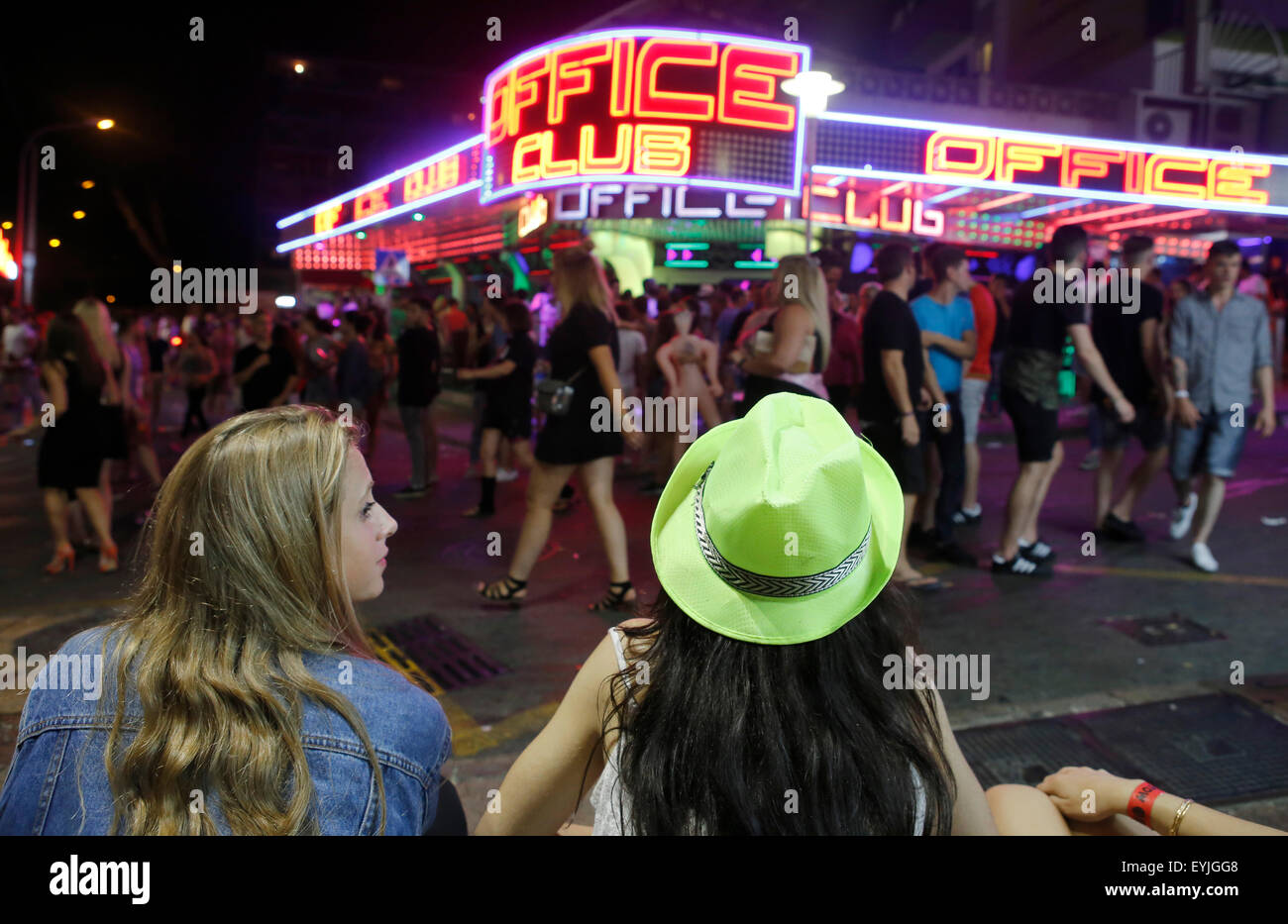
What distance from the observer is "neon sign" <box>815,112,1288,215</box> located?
45.3 ft

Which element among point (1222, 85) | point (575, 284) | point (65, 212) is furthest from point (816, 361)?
point (65, 212)

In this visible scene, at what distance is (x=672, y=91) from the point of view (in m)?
12.2

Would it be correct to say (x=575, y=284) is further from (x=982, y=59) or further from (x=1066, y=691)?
(x=982, y=59)

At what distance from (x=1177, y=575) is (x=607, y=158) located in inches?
334

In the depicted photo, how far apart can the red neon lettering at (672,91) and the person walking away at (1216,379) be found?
299 inches

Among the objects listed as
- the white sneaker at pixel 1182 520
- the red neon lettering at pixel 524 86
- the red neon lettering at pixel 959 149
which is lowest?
the white sneaker at pixel 1182 520

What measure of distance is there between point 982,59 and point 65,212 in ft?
155

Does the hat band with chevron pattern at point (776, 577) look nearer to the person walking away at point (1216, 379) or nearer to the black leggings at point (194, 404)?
the person walking away at point (1216, 379)

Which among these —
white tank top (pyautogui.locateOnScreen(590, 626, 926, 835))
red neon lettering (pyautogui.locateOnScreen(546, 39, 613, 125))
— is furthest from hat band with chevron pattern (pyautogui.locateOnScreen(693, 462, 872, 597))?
red neon lettering (pyautogui.locateOnScreen(546, 39, 613, 125))

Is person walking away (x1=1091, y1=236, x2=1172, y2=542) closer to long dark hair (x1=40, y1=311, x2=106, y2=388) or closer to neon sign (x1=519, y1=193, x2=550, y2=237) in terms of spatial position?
long dark hair (x1=40, y1=311, x2=106, y2=388)

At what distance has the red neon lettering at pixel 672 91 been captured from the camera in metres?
12.2

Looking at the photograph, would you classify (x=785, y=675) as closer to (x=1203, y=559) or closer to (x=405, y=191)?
(x=1203, y=559)

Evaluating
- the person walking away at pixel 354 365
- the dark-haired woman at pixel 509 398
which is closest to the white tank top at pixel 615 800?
the dark-haired woman at pixel 509 398

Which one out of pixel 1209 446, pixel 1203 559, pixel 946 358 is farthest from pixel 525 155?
pixel 1203 559
